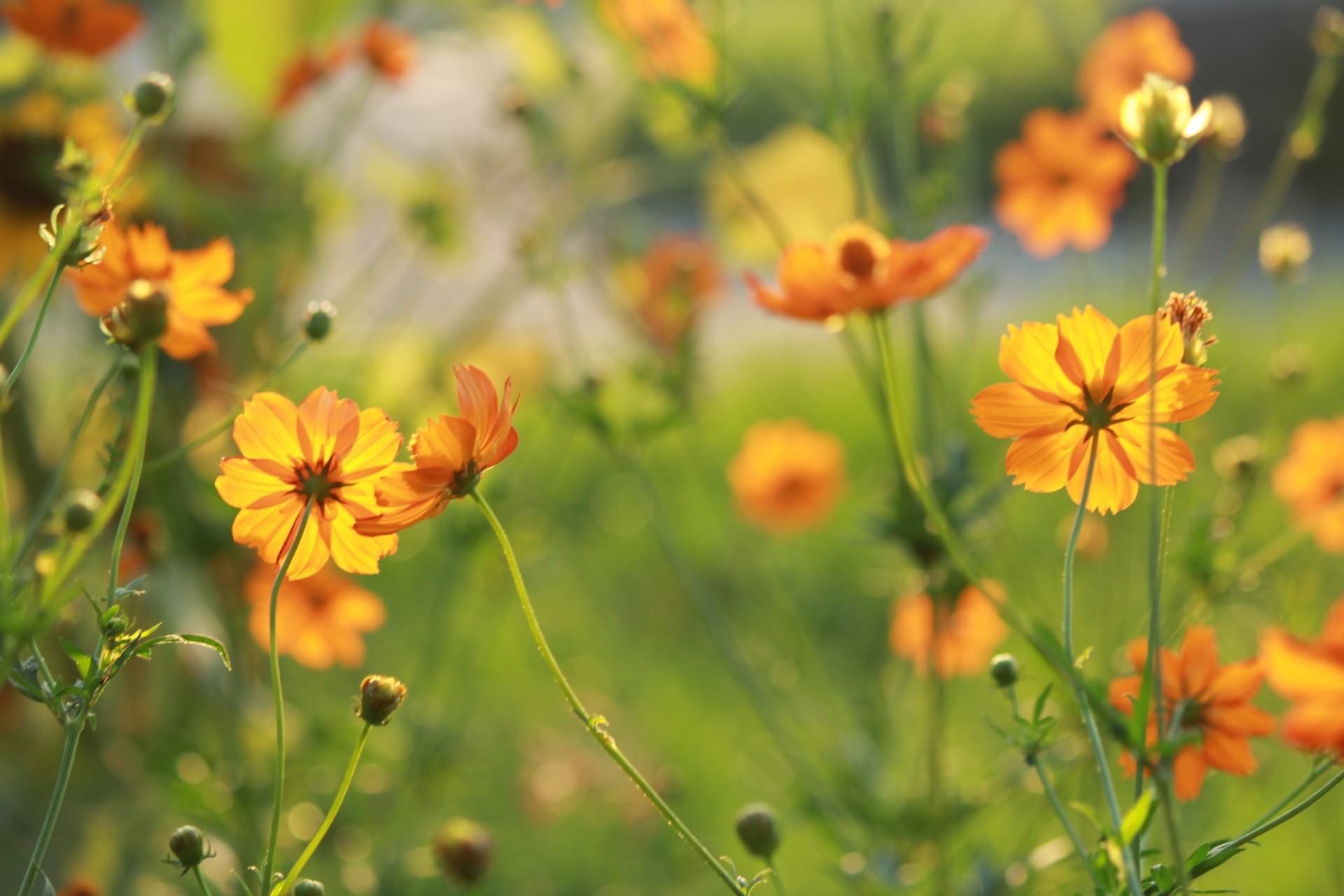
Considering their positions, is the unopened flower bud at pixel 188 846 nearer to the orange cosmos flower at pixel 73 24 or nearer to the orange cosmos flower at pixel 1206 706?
the orange cosmos flower at pixel 1206 706

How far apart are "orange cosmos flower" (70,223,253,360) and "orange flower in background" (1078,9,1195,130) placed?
2.11ft

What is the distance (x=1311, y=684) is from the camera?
24cm

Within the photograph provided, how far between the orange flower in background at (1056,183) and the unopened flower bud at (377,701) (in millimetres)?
704

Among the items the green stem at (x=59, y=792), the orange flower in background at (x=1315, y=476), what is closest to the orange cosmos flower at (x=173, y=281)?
the green stem at (x=59, y=792)

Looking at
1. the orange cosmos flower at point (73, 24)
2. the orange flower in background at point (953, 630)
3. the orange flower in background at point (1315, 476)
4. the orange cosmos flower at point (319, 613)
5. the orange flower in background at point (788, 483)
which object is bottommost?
the orange cosmos flower at point (319, 613)

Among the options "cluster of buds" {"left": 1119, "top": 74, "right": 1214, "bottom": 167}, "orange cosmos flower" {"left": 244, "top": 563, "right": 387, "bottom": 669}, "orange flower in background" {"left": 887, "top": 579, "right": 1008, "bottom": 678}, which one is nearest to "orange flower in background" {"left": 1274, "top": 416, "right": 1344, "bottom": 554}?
"orange flower in background" {"left": 887, "top": 579, "right": 1008, "bottom": 678}

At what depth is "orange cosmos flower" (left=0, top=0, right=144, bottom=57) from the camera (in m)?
0.59

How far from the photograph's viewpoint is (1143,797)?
296 millimetres

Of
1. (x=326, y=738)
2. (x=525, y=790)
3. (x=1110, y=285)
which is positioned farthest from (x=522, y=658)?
(x=1110, y=285)

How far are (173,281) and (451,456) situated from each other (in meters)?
0.15

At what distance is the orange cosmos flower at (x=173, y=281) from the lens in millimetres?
405

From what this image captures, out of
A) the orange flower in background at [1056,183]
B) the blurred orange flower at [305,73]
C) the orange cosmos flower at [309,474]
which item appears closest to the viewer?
the orange cosmos flower at [309,474]

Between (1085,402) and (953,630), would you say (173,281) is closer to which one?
(1085,402)

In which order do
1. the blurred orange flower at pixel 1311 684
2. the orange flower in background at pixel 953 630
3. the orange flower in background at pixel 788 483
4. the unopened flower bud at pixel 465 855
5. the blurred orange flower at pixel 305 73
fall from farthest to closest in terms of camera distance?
1. the orange flower in background at pixel 788 483
2. the blurred orange flower at pixel 305 73
3. the orange flower in background at pixel 953 630
4. the unopened flower bud at pixel 465 855
5. the blurred orange flower at pixel 1311 684
